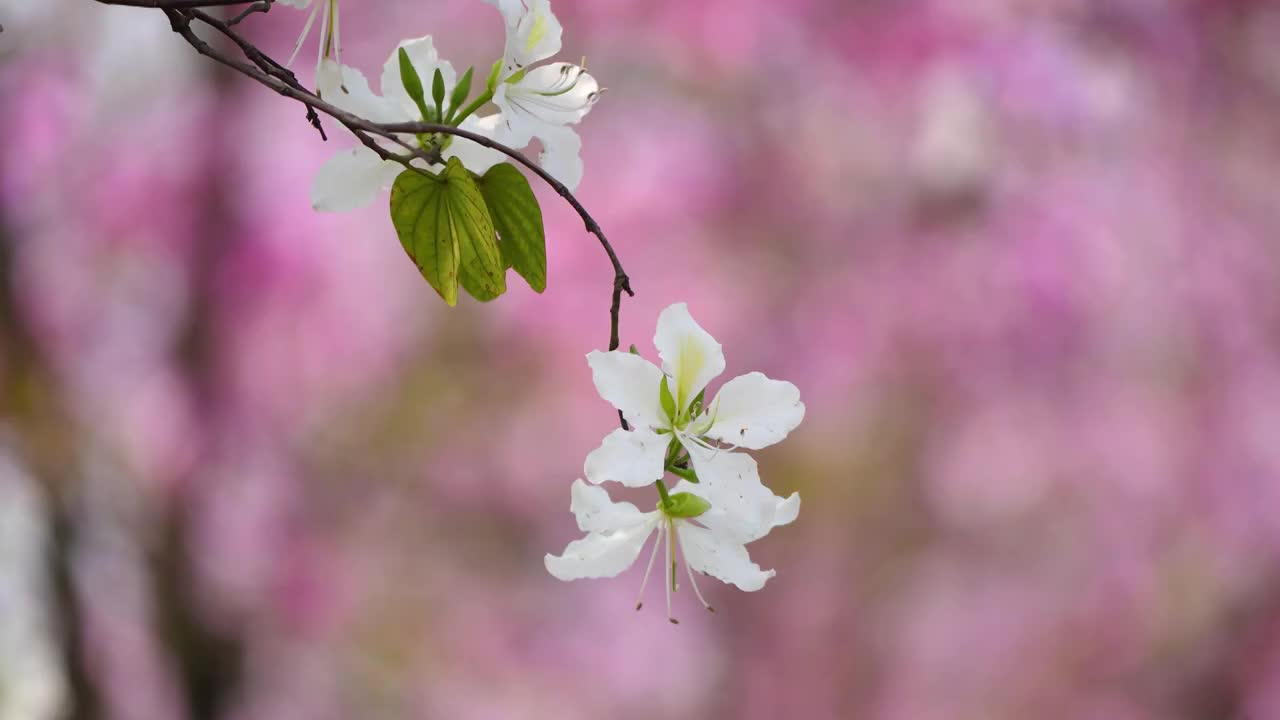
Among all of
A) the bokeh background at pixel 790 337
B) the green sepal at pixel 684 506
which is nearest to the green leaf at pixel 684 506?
the green sepal at pixel 684 506

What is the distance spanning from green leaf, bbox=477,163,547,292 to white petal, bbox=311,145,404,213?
47 millimetres

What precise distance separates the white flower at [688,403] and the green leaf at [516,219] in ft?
0.15

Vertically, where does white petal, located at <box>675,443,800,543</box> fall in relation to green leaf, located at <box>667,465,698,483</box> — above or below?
below

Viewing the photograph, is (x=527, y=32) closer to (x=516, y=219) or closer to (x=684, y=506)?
→ (x=516, y=219)

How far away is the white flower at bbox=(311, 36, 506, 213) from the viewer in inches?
17.3

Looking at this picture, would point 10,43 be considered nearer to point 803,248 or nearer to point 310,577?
point 310,577

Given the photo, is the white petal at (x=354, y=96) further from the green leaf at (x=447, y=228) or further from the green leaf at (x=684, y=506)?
the green leaf at (x=684, y=506)

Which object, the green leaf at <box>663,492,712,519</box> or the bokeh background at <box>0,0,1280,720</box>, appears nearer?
the green leaf at <box>663,492,712,519</box>

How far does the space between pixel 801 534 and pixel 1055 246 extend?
2.03 feet

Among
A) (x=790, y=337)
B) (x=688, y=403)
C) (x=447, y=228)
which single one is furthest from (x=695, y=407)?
(x=790, y=337)

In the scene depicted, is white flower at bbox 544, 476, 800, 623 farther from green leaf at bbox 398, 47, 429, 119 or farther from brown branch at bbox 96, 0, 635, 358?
green leaf at bbox 398, 47, 429, 119

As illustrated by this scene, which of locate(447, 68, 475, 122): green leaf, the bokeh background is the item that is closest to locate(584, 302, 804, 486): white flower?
locate(447, 68, 475, 122): green leaf

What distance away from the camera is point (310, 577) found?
2.03 m

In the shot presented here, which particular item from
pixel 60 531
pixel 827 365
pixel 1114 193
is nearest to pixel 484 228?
pixel 60 531
